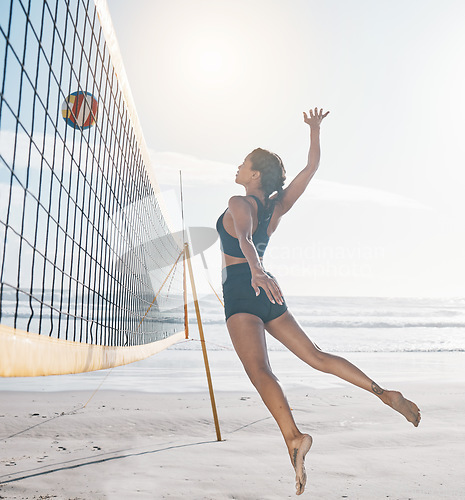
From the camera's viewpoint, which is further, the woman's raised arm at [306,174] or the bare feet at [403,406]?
the woman's raised arm at [306,174]

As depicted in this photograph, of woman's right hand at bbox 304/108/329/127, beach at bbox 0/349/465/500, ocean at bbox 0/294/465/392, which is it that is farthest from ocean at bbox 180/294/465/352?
woman's right hand at bbox 304/108/329/127

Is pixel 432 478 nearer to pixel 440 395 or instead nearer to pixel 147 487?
pixel 147 487

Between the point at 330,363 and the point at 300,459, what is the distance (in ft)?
1.82

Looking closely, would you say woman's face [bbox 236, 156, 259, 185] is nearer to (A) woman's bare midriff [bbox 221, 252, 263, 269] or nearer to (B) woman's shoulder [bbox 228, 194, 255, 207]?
Answer: (B) woman's shoulder [bbox 228, 194, 255, 207]

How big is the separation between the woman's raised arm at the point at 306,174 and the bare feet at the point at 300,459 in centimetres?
119

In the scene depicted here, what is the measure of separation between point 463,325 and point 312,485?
84.3 feet

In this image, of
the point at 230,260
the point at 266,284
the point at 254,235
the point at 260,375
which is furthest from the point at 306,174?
the point at 260,375

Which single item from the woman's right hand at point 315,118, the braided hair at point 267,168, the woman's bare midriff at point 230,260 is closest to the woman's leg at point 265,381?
the woman's bare midriff at point 230,260

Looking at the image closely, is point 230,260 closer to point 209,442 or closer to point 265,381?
point 265,381

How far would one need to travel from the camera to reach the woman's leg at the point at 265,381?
213 centimetres

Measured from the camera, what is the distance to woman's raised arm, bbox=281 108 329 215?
2.92 metres

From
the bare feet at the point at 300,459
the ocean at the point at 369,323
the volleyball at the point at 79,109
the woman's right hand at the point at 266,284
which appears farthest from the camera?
the ocean at the point at 369,323

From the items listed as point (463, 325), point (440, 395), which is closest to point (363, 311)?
point (463, 325)

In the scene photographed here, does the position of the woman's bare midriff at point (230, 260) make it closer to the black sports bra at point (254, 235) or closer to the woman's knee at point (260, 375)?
the black sports bra at point (254, 235)
